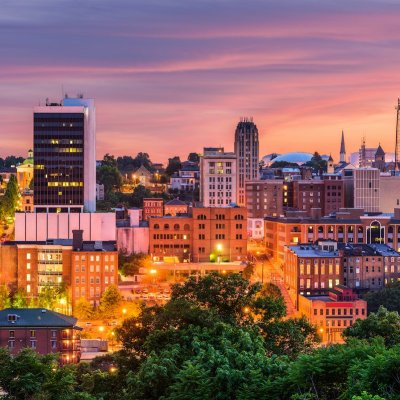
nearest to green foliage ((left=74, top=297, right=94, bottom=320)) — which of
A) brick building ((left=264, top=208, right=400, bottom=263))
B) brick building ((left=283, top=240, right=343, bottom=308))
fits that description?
brick building ((left=283, top=240, right=343, bottom=308))

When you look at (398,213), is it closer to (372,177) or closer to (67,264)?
(372,177)

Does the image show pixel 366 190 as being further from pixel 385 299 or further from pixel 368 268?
pixel 385 299

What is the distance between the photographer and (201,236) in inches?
4577

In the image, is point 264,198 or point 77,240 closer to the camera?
point 77,240

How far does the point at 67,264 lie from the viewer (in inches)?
3787

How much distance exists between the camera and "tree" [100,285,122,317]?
286ft

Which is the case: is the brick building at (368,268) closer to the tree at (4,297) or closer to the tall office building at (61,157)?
the tall office building at (61,157)

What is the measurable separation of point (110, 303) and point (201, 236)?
3087cm

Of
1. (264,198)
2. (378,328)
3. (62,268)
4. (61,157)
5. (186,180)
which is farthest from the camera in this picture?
(186,180)

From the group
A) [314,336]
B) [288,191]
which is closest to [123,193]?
[288,191]

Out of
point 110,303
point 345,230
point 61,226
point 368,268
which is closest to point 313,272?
point 368,268

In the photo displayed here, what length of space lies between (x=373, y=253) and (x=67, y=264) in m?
38.1

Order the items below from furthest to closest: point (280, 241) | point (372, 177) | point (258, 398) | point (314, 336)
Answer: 1. point (372, 177)
2. point (280, 241)
3. point (314, 336)
4. point (258, 398)

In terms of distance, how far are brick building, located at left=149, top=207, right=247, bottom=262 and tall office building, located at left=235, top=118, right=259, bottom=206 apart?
56315 millimetres
